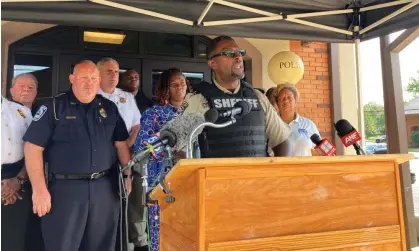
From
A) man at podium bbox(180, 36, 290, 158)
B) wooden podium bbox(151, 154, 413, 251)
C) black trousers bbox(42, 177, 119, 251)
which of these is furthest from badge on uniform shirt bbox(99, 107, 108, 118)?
wooden podium bbox(151, 154, 413, 251)

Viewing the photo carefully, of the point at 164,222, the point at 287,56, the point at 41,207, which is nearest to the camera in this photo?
the point at 164,222

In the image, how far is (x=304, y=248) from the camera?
1454 mm

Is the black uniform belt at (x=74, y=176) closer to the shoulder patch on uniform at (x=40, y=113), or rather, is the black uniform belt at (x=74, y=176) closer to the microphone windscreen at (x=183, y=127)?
the shoulder patch on uniform at (x=40, y=113)

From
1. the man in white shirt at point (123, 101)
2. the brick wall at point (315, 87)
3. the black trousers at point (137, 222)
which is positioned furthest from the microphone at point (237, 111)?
the brick wall at point (315, 87)

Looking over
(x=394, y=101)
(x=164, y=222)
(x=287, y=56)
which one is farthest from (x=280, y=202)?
(x=394, y=101)

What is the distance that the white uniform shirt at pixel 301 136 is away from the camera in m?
3.37

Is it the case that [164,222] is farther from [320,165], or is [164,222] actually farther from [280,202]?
[320,165]

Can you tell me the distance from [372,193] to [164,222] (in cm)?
101

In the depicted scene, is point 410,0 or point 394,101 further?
point 394,101

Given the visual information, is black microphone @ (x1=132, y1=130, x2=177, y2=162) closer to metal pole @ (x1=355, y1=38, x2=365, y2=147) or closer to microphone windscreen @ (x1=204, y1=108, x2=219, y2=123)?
microphone windscreen @ (x1=204, y1=108, x2=219, y2=123)

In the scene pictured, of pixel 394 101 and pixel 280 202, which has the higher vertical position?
pixel 394 101

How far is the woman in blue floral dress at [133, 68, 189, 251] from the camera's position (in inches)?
115

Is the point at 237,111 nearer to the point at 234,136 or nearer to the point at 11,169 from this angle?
the point at 234,136

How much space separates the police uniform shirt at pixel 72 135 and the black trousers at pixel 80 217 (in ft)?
0.38
